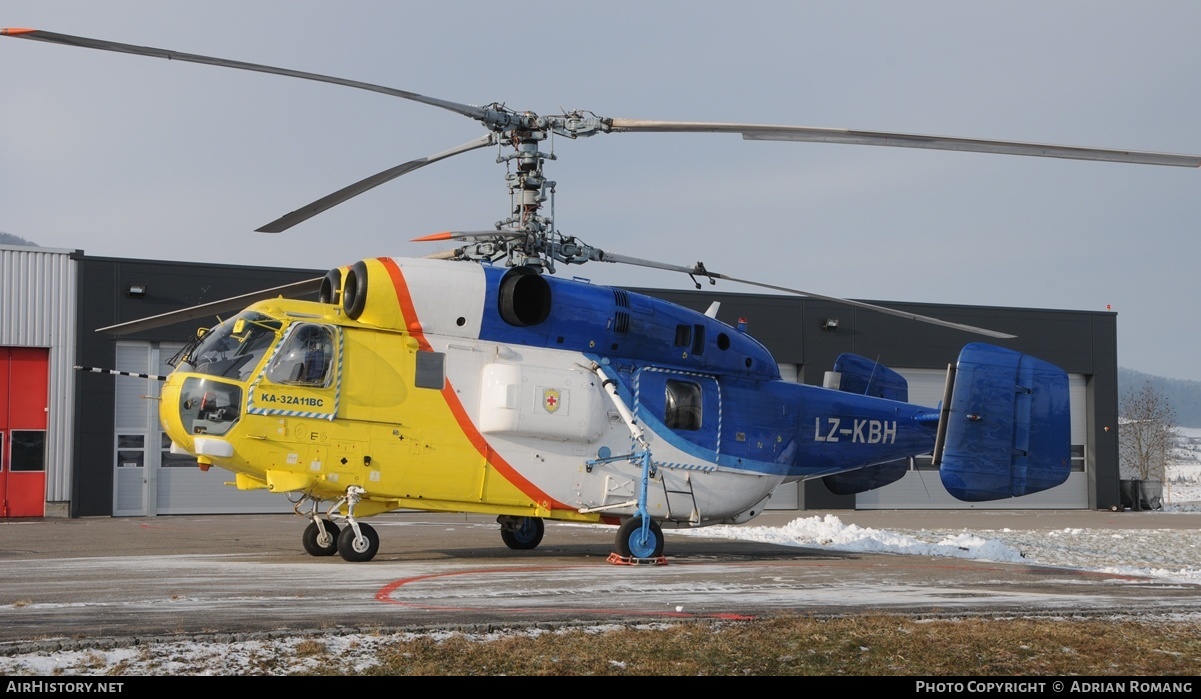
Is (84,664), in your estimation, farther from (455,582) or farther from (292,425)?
(292,425)

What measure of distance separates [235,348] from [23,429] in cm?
1949

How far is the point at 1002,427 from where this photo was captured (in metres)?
16.8

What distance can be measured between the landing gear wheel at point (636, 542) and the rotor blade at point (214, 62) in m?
5.37

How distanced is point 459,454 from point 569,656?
7345 mm

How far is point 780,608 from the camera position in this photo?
967cm

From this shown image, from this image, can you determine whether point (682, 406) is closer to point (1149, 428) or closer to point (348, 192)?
point (348, 192)

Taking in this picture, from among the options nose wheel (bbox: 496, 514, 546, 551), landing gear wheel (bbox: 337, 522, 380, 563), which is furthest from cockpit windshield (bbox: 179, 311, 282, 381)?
nose wheel (bbox: 496, 514, 546, 551)

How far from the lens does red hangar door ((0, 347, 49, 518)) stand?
29266mm

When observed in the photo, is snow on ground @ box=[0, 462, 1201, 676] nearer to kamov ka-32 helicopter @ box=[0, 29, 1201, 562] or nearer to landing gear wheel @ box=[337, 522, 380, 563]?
kamov ka-32 helicopter @ box=[0, 29, 1201, 562]

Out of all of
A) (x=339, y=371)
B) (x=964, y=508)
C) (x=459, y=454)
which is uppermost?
(x=339, y=371)

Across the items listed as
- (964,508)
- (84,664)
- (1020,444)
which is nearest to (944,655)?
(84,664)

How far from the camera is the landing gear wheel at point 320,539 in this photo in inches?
577

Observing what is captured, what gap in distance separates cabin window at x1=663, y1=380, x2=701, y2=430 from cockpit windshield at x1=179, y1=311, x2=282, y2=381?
17.3 feet

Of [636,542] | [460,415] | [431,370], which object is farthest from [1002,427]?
[431,370]
